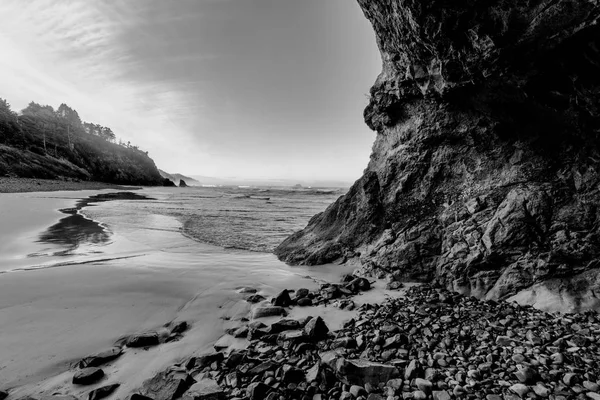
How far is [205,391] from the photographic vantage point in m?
3.18

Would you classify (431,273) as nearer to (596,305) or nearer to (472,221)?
(472,221)

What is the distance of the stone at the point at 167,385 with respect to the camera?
10.4 feet

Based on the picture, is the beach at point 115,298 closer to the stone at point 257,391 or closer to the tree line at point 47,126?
the stone at point 257,391

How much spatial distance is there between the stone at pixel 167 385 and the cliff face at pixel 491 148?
5210 millimetres

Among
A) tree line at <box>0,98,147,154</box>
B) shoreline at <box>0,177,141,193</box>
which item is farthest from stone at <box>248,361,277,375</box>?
tree line at <box>0,98,147,154</box>

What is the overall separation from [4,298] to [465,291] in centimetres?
936

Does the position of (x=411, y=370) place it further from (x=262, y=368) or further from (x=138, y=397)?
(x=138, y=397)

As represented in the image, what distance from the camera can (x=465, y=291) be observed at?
5.72 meters

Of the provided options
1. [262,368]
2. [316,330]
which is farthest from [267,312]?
[262,368]

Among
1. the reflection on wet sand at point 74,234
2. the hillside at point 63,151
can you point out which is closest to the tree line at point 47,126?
the hillside at point 63,151

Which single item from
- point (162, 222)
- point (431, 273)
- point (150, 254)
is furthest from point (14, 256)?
point (431, 273)

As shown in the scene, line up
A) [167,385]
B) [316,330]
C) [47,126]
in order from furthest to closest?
[47,126] < [316,330] < [167,385]

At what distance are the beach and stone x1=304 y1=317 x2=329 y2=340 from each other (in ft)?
3.52

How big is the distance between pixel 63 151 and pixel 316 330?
92224 mm
